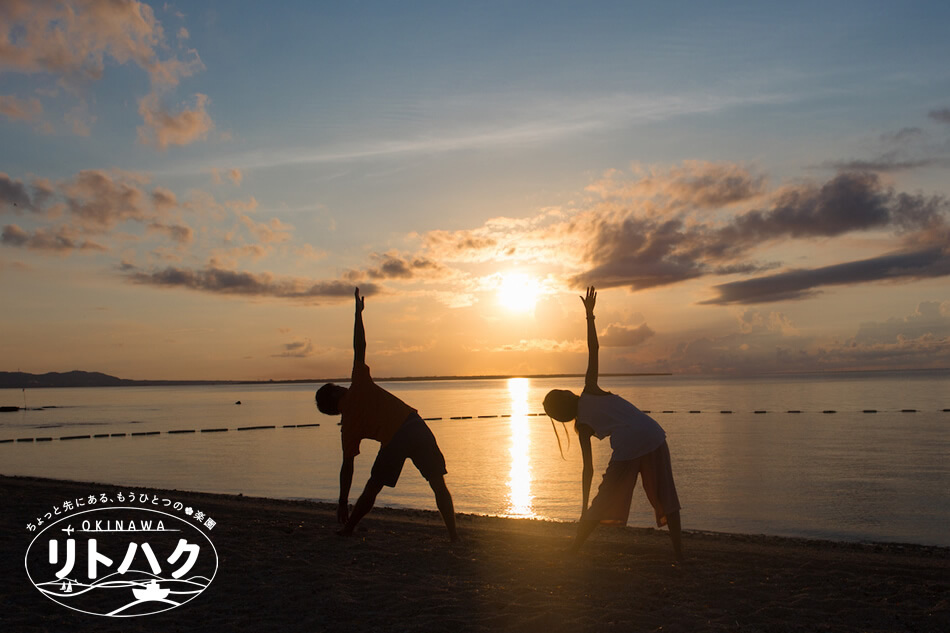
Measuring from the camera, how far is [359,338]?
8.59 m

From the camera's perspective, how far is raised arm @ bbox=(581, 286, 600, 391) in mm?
7734

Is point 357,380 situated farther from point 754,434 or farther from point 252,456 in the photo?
point 754,434

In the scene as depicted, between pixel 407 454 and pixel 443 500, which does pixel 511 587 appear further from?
pixel 407 454

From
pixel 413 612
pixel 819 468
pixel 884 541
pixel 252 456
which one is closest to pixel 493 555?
pixel 413 612

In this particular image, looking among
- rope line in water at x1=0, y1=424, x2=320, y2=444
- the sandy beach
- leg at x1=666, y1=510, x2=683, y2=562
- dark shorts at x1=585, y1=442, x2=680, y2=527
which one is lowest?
rope line in water at x1=0, y1=424, x2=320, y2=444

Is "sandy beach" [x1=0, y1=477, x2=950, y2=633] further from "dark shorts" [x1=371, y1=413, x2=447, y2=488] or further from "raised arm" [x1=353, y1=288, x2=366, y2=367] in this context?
"raised arm" [x1=353, y1=288, x2=366, y2=367]

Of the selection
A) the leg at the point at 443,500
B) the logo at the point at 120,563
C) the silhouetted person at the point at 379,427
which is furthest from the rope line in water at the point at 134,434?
the leg at the point at 443,500

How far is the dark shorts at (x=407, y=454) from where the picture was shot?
825 centimetres

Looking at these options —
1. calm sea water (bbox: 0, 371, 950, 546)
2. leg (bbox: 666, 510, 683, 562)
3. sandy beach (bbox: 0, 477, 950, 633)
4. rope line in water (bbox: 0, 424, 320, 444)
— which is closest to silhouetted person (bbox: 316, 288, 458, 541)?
sandy beach (bbox: 0, 477, 950, 633)

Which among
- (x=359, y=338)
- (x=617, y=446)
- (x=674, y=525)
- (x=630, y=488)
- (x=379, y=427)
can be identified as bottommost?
(x=674, y=525)

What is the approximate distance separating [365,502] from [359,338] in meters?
1.96

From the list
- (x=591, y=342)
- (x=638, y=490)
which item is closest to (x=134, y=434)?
(x=638, y=490)

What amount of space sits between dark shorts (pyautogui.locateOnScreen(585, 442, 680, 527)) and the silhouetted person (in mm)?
1903

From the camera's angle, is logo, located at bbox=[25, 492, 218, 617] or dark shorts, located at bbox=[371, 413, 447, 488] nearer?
logo, located at bbox=[25, 492, 218, 617]
